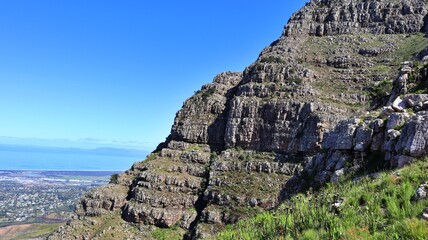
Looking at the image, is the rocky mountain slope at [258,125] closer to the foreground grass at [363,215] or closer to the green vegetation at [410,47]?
the green vegetation at [410,47]

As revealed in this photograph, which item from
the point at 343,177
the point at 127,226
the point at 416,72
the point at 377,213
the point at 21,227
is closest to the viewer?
the point at 377,213

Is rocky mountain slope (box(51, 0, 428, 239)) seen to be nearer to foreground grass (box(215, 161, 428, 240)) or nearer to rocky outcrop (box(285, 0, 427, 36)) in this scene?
rocky outcrop (box(285, 0, 427, 36))

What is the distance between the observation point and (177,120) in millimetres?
95250

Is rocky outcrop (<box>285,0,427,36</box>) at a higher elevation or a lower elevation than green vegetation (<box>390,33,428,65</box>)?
higher

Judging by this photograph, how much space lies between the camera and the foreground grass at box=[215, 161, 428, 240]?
959 cm

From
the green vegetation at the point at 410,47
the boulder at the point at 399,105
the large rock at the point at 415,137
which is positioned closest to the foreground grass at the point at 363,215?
the large rock at the point at 415,137

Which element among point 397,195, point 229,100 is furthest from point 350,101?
point 397,195

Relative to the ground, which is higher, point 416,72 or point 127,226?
point 416,72

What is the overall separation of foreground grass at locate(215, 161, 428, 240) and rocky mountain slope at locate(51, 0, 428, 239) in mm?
37470

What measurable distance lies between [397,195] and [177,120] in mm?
85131

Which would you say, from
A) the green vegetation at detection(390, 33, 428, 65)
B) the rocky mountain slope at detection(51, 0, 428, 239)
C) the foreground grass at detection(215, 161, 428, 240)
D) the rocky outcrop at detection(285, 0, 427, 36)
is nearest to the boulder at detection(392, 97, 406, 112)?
the foreground grass at detection(215, 161, 428, 240)

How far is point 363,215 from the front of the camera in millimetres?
10914

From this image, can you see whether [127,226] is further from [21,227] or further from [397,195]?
[21,227]

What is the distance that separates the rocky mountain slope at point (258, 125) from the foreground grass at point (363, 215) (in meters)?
37.5
